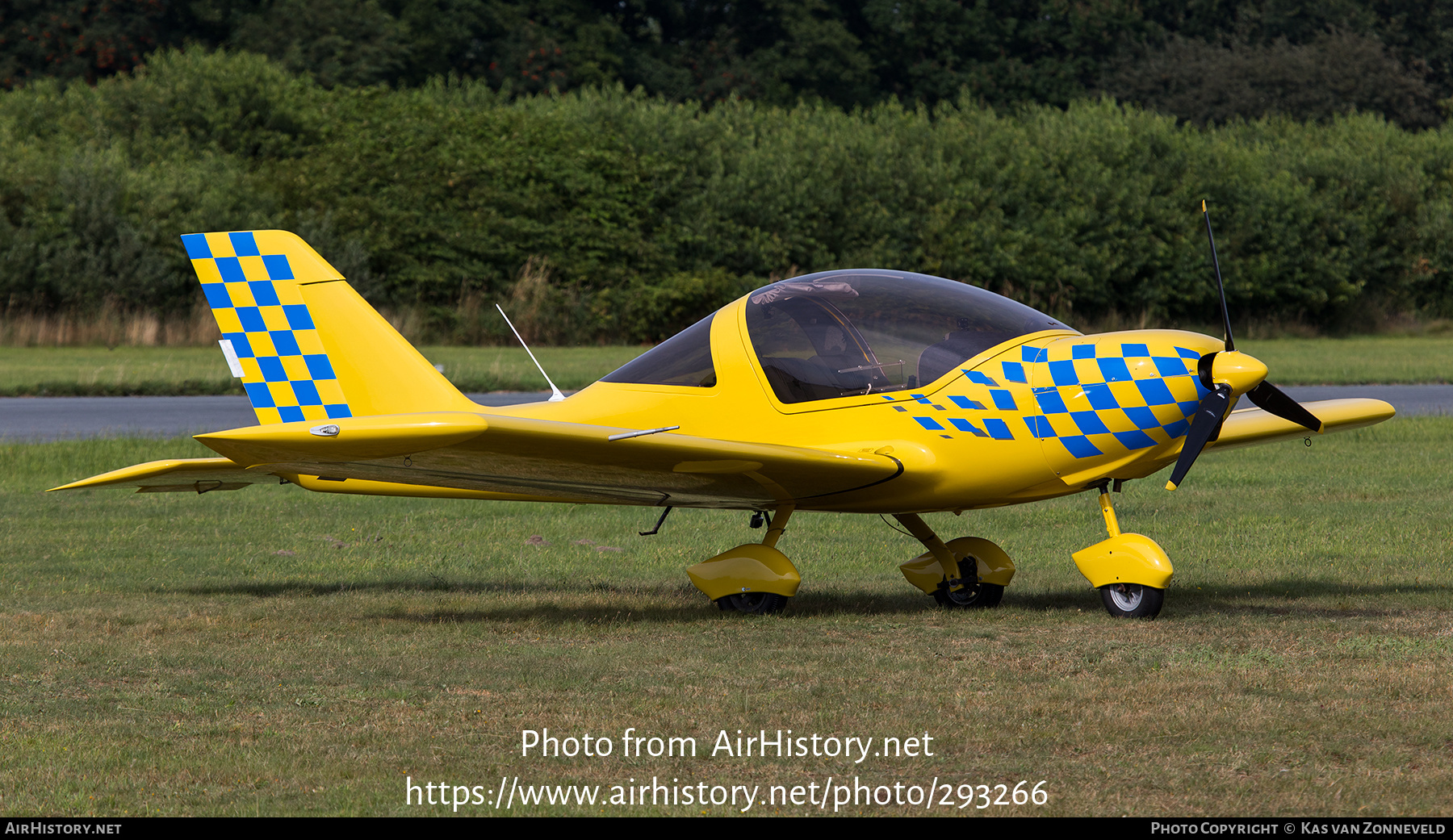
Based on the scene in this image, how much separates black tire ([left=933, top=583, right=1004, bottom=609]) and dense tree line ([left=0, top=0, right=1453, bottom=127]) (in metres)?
43.5

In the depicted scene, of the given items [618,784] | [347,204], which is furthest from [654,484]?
[347,204]

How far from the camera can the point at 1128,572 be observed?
7.48 m

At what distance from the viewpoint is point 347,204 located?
116 feet

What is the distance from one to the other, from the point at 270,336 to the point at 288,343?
12 cm

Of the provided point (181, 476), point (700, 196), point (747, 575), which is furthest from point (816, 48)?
point (747, 575)

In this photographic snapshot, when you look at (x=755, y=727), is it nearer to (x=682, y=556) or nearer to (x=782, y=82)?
(x=682, y=556)

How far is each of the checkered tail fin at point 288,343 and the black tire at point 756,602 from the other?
209cm

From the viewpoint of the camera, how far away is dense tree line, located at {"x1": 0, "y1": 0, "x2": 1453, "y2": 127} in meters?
49.1

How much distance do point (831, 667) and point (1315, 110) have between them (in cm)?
5552

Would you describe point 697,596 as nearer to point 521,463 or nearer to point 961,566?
point 961,566

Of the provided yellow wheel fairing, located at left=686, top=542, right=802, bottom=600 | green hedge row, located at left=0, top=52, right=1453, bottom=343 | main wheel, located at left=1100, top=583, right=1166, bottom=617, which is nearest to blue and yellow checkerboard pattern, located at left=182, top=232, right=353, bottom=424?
yellow wheel fairing, located at left=686, top=542, right=802, bottom=600

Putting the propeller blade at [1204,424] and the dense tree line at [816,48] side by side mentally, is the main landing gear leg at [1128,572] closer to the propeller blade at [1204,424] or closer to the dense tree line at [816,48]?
the propeller blade at [1204,424]

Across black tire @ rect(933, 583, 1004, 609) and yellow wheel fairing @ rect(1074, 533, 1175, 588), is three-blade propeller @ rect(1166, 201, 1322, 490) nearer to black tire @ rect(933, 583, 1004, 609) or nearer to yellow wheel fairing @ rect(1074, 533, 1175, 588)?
yellow wheel fairing @ rect(1074, 533, 1175, 588)

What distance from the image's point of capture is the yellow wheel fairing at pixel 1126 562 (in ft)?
24.3
